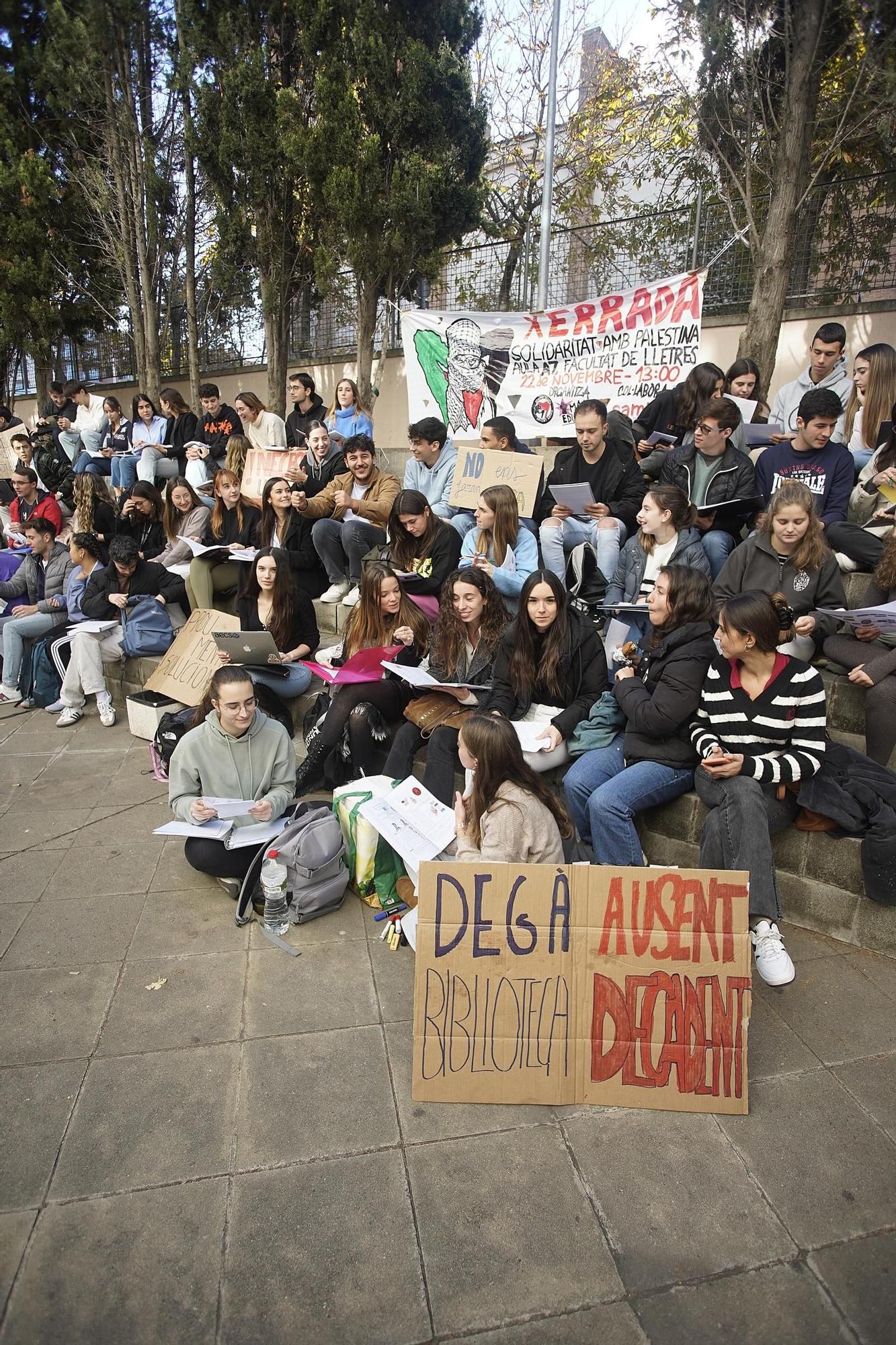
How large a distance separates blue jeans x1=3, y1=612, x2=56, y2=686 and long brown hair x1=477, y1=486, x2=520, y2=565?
483 cm

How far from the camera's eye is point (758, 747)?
372 centimetres

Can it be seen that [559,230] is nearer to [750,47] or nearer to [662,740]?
[750,47]

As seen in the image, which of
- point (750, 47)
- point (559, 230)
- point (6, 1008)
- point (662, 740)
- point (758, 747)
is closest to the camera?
point (6, 1008)

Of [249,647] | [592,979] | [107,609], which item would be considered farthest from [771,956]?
[107,609]

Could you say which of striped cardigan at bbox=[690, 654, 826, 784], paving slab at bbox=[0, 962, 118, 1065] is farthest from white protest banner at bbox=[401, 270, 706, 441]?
paving slab at bbox=[0, 962, 118, 1065]

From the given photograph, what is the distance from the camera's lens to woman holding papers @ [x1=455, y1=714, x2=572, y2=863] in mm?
3373

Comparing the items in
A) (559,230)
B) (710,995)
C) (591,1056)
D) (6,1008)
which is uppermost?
(559,230)

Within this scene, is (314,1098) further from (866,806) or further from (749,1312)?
(866,806)

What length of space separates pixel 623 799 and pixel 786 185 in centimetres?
744

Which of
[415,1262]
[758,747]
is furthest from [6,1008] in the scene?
[758,747]

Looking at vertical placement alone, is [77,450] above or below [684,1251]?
above

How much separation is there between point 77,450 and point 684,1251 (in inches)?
504

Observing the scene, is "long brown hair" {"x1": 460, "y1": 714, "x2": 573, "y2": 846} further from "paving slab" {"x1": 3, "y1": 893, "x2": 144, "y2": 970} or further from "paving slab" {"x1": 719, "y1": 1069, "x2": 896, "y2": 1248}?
"paving slab" {"x1": 3, "y1": 893, "x2": 144, "y2": 970}

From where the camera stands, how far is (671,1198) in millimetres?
2521
